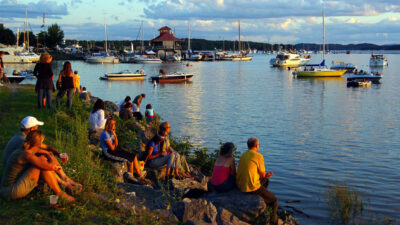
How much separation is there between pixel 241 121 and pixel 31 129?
773 inches

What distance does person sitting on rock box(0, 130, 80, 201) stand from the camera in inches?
271

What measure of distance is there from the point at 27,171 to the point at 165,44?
13159 centimetres

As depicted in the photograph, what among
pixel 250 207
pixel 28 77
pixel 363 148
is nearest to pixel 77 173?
pixel 250 207

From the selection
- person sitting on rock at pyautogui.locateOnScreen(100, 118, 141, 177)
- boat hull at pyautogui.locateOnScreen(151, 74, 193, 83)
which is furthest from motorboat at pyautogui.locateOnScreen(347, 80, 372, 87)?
person sitting on rock at pyautogui.locateOnScreen(100, 118, 141, 177)

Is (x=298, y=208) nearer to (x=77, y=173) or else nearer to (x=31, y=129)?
(x=77, y=173)

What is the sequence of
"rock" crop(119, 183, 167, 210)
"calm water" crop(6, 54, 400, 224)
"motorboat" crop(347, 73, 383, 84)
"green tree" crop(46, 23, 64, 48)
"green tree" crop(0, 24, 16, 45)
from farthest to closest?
"green tree" crop(46, 23, 64, 48) → "green tree" crop(0, 24, 16, 45) → "motorboat" crop(347, 73, 383, 84) → "calm water" crop(6, 54, 400, 224) → "rock" crop(119, 183, 167, 210)

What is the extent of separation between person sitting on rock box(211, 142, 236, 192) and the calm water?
3056 millimetres

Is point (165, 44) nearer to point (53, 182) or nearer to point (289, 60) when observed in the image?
point (289, 60)

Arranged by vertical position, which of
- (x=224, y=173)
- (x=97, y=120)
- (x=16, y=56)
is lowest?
(x=224, y=173)

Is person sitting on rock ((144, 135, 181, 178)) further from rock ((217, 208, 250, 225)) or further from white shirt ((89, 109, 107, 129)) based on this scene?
rock ((217, 208, 250, 225))

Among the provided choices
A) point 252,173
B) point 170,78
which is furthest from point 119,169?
point 170,78

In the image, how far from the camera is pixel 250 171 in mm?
8078

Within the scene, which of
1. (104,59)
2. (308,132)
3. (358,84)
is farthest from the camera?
(104,59)

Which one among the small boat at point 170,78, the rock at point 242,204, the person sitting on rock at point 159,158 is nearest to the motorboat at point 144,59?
the small boat at point 170,78
